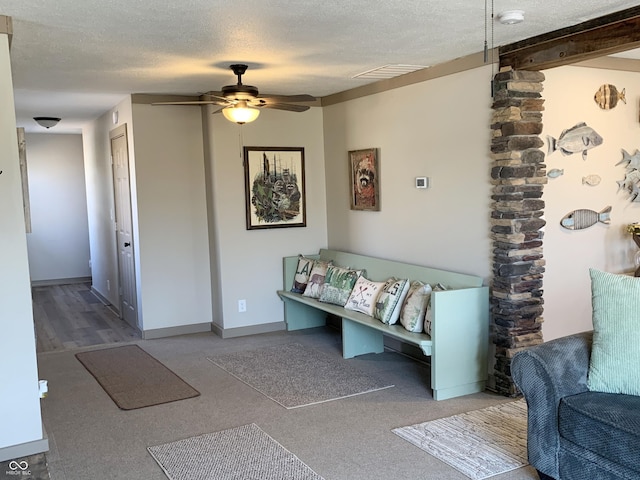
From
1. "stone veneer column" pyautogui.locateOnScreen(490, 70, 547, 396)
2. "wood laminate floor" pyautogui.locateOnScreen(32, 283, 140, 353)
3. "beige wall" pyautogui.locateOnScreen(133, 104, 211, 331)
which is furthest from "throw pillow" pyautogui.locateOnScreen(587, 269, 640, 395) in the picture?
"wood laminate floor" pyautogui.locateOnScreen(32, 283, 140, 353)

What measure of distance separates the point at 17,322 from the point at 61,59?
5.89 ft

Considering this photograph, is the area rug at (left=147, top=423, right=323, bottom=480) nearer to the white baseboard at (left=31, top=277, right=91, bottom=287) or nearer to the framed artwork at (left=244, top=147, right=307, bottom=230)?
the framed artwork at (left=244, top=147, right=307, bottom=230)

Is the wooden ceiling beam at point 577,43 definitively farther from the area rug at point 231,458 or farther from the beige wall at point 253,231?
the area rug at point 231,458

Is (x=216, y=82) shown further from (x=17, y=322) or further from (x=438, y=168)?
(x=17, y=322)

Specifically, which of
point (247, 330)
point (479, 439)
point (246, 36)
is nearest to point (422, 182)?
point (246, 36)

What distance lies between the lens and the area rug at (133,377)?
4188mm

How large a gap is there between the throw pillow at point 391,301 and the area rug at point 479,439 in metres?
0.93

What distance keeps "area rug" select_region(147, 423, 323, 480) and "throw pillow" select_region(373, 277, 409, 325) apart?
4.33 feet

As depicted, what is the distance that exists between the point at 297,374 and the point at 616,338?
8.09 ft

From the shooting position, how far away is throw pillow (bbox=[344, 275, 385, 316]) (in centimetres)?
471

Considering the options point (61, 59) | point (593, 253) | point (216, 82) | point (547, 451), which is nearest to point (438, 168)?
point (593, 253)

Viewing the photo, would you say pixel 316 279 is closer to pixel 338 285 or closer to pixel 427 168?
pixel 338 285

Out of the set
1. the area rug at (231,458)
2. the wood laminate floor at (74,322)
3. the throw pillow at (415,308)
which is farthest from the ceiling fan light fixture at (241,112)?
the wood laminate floor at (74,322)

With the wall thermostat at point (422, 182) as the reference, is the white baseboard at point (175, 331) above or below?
below
